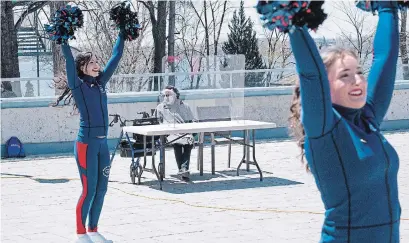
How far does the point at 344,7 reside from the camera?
3738cm

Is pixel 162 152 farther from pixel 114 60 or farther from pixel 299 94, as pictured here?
pixel 299 94

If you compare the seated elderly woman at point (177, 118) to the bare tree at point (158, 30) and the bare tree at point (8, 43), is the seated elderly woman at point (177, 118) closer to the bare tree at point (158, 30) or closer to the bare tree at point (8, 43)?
the bare tree at point (8, 43)

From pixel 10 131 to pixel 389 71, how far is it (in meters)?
12.8

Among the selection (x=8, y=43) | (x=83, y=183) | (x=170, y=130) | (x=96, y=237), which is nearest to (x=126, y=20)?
(x=83, y=183)

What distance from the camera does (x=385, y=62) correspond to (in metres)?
3.60

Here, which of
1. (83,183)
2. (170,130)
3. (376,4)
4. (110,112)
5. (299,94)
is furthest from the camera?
(110,112)

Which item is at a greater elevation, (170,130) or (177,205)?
(170,130)

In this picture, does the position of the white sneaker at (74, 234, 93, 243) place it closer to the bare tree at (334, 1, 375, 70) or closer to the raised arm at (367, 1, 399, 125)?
the raised arm at (367, 1, 399, 125)

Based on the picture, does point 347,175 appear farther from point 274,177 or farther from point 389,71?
point 274,177

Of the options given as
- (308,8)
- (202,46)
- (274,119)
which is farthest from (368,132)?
(202,46)

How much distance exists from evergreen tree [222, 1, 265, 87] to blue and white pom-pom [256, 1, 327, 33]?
3254cm

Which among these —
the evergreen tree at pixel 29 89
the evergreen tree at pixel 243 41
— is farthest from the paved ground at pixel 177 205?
the evergreen tree at pixel 243 41

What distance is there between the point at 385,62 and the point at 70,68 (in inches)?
186

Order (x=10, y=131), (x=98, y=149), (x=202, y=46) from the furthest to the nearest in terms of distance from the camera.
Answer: (x=202, y=46), (x=10, y=131), (x=98, y=149)
